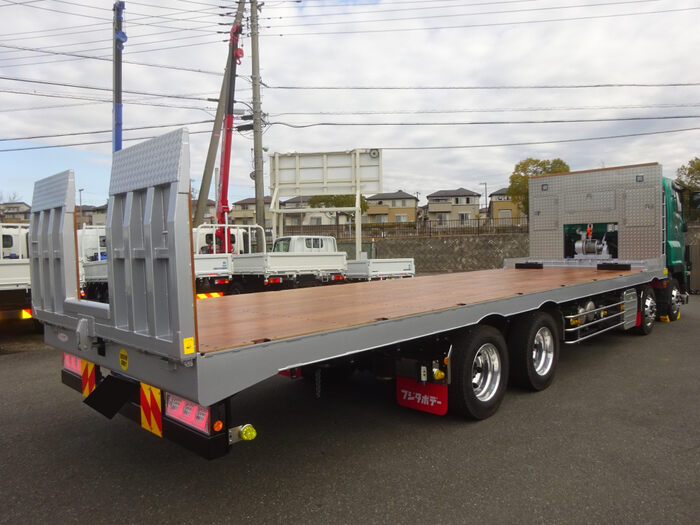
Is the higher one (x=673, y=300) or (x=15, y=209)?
(x=15, y=209)

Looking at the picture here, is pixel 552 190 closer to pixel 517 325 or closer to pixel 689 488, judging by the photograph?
pixel 517 325

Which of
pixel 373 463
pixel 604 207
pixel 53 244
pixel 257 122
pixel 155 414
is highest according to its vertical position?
pixel 257 122

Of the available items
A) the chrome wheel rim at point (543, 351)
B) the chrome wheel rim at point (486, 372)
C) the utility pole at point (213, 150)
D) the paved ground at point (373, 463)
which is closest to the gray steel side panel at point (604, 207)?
the paved ground at point (373, 463)

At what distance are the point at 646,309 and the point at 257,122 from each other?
1443cm

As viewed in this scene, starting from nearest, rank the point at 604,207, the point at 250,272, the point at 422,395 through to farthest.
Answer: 1. the point at 422,395
2. the point at 604,207
3. the point at 250,272

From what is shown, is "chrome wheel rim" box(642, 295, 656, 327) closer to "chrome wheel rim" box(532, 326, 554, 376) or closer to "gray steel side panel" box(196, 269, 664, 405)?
"chrome wheel rim" box(532, 326, 554, 376)

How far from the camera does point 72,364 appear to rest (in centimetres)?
415

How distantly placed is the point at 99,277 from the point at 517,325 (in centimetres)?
867

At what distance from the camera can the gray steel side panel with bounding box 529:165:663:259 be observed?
920 centimetres

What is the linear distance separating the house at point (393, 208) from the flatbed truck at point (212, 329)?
6544 cm

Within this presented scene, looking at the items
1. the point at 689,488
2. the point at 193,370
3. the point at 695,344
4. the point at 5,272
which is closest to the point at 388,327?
the point at 193,370

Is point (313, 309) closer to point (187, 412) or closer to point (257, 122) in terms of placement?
point (187, 412)

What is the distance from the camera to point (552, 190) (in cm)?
1034

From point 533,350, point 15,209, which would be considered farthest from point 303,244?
point 15,209
